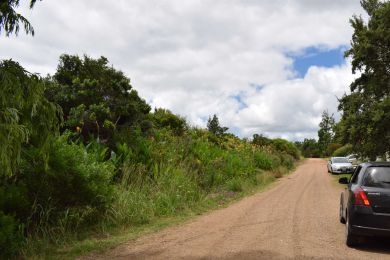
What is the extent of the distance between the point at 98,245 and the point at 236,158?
15.5m

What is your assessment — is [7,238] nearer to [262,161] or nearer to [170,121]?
[170,121]

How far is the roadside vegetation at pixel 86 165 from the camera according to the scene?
5680 millimetres

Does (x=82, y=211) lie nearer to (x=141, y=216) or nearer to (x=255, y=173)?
(x=141, y=216)

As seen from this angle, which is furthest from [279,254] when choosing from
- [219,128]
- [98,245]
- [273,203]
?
[219,128]

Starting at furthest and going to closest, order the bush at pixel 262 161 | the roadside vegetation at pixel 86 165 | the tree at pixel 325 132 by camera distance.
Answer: the tree at pixel 325 132
the bush at pixel 262 161
the roadside vegetation at pixel 86 165

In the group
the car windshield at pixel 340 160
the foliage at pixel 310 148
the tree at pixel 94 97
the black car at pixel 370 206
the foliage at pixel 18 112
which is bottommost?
the black car at pixel 370 206

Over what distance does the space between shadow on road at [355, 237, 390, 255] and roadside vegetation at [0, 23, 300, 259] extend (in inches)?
203

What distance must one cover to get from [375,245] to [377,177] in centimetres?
134

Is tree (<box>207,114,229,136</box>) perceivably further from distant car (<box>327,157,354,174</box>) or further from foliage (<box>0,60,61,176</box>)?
foliage (<box>0,60,61,176</box>)

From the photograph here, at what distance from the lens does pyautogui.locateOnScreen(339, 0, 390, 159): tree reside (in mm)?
22672

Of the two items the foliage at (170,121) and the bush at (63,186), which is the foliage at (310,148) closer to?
the foliage at (170,121)

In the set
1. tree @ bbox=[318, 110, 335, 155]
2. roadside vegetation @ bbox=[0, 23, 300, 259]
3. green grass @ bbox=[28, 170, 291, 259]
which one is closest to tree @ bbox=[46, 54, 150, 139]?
roadside vegetation @ bbox=[0, 23, 300, 259]

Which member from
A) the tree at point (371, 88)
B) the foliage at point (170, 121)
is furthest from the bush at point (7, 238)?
the tree at point (371, 88)

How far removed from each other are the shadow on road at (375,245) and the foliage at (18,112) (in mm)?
5818
